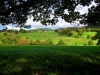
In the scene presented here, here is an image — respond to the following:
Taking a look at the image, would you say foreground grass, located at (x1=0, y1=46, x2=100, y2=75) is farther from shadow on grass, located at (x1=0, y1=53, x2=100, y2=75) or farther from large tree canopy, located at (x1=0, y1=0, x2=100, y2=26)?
large tree canopy, located at (x1=0, y1=0, x2=100, y2=26)

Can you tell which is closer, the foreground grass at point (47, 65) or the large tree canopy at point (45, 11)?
the large tree canopy at point (45, 11)

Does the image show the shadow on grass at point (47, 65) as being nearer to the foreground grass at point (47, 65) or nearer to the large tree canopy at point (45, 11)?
the foreground grass at point (47, 65)

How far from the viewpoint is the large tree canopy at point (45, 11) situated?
13.9 metres

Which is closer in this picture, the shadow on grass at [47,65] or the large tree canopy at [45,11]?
the large tree canopy at [45,11]

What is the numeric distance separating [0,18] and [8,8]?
0.89m

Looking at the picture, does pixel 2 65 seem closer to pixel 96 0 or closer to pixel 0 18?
pixel 0 18

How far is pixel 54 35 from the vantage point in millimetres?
140250

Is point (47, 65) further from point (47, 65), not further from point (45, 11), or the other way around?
point (45, 11)

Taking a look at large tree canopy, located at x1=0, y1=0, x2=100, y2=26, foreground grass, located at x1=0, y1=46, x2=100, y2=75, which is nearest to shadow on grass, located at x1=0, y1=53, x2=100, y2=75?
foreground grass, located at x1=0, y1=46, x2=100, y2=75

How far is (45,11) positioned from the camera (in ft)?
49.6

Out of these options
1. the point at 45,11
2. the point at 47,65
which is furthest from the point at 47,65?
the point at 45,11

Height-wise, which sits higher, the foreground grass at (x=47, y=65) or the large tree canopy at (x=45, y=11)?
the large tree canopy at (x=45, y=11)

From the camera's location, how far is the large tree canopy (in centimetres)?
1394

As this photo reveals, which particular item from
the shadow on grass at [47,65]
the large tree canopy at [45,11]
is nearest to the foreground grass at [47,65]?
the shadow on grass at [47,65]
